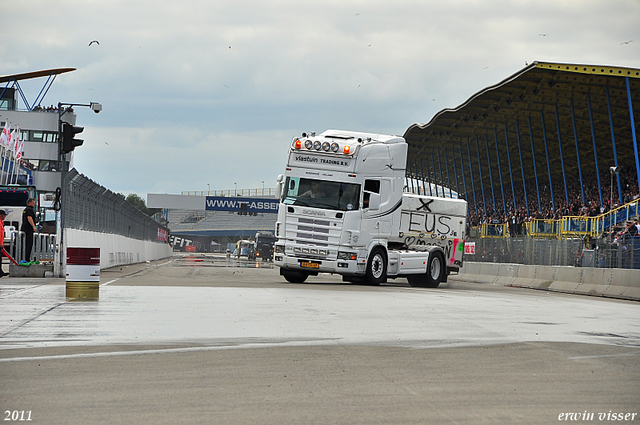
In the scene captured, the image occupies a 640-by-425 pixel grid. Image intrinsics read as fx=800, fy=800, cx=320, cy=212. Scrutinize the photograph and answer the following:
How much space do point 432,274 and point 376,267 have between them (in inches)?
129

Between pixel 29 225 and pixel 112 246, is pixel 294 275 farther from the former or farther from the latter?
pixel 112 246

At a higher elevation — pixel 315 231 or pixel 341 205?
pixel 341 205

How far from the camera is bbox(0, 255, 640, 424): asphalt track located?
18.1 ft

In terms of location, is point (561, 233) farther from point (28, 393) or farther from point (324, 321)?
point (28, 393)

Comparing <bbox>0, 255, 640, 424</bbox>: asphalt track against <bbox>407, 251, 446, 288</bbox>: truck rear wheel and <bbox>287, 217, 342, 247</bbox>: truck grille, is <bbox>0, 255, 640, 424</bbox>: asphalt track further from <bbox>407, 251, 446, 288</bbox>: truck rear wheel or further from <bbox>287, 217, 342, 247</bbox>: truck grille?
<bbox>407, 251, 446, 288</bbox>: truck rear wheel

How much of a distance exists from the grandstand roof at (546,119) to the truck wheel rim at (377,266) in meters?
17.6

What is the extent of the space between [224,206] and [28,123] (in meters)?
26.4

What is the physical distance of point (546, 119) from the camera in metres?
51.3

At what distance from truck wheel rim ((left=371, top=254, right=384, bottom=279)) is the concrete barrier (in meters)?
6.37

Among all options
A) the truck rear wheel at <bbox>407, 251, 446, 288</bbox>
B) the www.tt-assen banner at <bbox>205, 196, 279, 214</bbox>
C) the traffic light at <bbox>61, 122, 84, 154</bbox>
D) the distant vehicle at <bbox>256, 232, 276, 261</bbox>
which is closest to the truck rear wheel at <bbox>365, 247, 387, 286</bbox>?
the truck rear wheel at <bbox>407, 251, 446, 288</bbox>

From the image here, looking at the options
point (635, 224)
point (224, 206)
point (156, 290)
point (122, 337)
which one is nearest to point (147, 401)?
point (122, 337)

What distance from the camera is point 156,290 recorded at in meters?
16.6

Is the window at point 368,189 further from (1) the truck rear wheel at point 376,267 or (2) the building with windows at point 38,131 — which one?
(2) the building with windows at point 38,131

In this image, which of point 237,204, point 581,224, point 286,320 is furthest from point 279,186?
point 237,204
